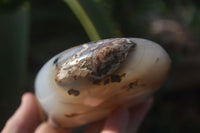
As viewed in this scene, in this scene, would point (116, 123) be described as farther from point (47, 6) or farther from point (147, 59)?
point (47, 6)

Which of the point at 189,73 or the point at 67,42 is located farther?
the point at 189,73

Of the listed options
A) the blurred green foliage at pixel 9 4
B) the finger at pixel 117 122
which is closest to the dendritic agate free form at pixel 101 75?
the finger at pixel 117 122

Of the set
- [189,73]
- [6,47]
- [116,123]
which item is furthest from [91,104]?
[189,73]

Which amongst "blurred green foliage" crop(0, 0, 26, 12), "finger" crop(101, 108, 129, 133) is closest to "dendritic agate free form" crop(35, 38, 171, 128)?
"finger" crop(101, 108, 129, 133)

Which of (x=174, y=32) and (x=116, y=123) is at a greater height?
Answer: (x=116, y=123)

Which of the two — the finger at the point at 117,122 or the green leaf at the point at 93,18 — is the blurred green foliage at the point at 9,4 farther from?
the finger at the point at 117,122

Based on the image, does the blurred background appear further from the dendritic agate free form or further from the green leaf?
the dendritic agate free form
